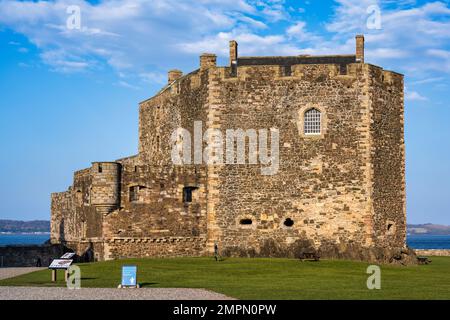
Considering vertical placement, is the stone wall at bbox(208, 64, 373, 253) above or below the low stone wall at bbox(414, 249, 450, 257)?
above

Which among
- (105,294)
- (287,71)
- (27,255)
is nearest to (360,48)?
(287,71)

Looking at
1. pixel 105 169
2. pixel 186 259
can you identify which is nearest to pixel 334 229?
pixel 186 259

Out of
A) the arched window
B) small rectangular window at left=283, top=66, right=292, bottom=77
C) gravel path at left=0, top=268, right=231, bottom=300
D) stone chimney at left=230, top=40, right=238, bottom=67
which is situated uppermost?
stone chimney at left=230, top=40, right=238, bottom=67

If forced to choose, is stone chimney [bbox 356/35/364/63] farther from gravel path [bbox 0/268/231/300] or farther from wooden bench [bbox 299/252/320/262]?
gravel path [bbox 0/268/231/300]

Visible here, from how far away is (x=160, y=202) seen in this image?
3791cm

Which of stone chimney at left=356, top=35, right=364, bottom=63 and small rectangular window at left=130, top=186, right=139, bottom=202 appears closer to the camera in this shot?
small rectangular window at left=130, top=186, right=139, bottom=202

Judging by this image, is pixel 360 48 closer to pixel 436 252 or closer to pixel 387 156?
pixel 387 156

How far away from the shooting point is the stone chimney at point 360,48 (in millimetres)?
39531

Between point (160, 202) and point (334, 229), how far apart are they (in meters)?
8.62

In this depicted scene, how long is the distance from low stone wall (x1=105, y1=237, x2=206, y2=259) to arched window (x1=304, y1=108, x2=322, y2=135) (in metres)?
7.53

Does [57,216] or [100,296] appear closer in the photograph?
[100,296]

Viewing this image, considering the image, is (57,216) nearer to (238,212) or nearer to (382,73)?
(238,212)

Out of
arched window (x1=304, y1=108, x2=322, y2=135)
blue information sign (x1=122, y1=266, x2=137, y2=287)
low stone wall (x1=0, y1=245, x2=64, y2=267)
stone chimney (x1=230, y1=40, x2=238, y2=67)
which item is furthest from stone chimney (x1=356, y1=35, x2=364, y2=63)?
blue information sign (x1=122, y1=266, x2=137, y2=287)

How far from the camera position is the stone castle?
36938 millimetres
